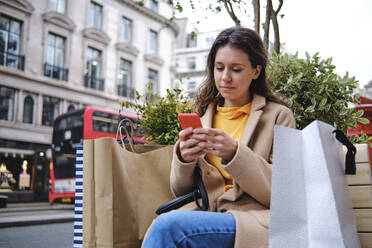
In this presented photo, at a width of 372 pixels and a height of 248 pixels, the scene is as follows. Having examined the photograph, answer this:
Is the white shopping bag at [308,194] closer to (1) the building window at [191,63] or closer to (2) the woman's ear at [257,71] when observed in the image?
(2) the woman's ear at [257,71]

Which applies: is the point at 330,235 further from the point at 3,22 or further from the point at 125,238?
the point at 3,22

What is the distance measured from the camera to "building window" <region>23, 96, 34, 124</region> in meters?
20.0

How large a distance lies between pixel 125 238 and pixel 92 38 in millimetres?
23528

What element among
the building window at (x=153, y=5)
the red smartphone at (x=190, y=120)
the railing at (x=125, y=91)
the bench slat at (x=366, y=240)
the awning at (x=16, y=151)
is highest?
the building window at (x=153, y=5)

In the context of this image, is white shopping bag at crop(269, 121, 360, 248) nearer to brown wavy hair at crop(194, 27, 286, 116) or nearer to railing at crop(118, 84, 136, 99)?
brown wavy hair at crop(194, 27, 286, 116)

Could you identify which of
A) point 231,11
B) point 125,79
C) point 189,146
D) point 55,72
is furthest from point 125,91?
point 189,146

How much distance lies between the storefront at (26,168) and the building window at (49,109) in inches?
55.7

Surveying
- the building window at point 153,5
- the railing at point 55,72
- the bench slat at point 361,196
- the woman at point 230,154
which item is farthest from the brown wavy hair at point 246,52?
the building window at point 153,5

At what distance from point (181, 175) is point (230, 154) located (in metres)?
0.34

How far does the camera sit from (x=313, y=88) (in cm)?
305

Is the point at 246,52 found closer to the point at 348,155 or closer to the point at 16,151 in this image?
the point at 348,155

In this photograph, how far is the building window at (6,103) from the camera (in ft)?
62.1

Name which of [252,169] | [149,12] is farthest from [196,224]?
[149,12]

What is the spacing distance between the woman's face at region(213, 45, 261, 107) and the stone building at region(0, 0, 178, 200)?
19.1m
